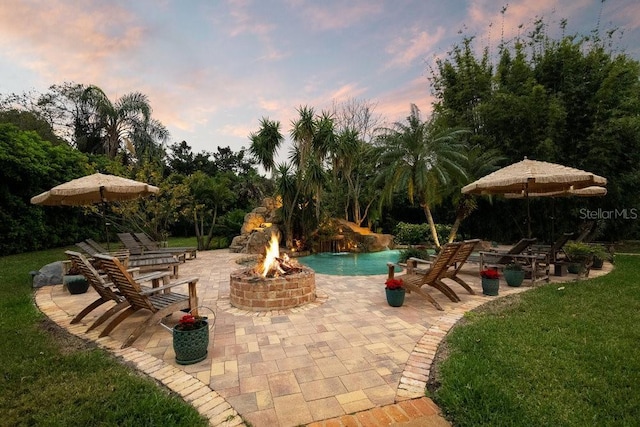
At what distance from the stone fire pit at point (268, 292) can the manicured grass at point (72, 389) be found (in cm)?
197

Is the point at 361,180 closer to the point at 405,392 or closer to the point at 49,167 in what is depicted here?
the point at 49,167

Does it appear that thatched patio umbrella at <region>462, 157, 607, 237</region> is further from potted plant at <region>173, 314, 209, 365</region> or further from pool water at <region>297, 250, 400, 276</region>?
potted plant at <region>173, 314, 209, 365</region>

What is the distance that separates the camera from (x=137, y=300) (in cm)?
355

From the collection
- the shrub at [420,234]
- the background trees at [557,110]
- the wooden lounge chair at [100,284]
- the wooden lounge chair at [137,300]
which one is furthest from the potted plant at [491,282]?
the shrub at [420,234]

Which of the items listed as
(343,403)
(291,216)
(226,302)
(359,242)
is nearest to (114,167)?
(291,216)

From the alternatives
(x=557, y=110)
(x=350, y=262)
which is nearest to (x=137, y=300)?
Answer: (x=350, y=262)

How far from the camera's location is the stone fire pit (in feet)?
15.4

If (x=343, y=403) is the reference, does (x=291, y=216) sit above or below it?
above

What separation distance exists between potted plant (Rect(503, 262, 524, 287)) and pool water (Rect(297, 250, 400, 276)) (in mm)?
3120

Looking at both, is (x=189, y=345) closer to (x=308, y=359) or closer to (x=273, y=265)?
(x=308, y=359)

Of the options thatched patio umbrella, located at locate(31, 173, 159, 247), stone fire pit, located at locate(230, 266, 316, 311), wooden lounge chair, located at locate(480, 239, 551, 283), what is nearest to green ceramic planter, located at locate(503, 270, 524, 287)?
wooden lounge chair, located at locate(480, 239, 551, 283)

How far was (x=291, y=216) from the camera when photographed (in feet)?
40.8

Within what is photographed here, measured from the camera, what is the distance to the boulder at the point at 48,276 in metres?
6.21

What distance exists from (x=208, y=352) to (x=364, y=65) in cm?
1435
